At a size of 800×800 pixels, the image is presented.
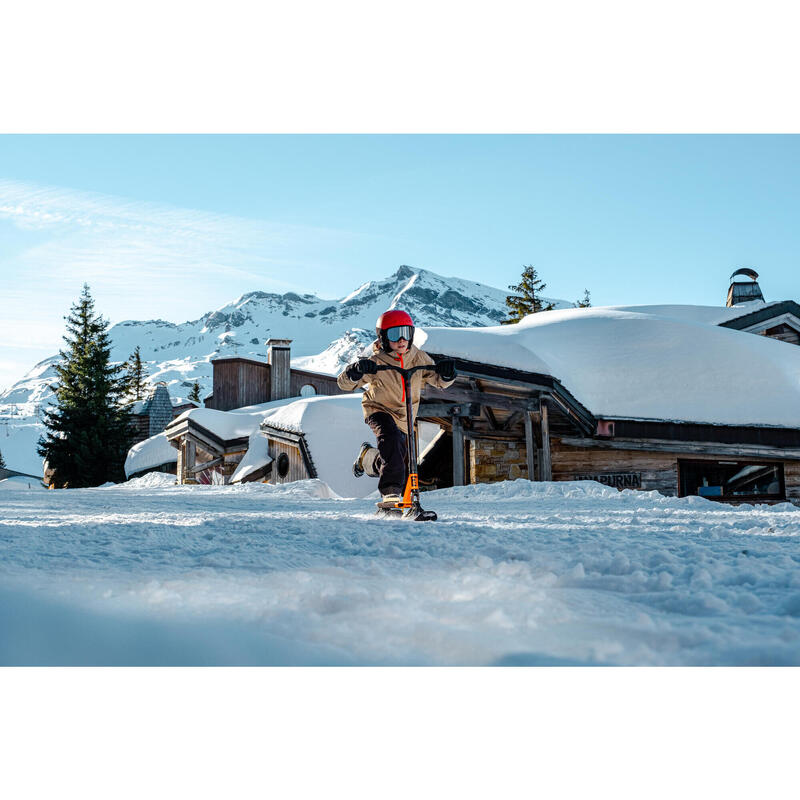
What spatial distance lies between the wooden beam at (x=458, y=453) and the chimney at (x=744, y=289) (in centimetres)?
1584

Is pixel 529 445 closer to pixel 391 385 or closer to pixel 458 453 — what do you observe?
pixel 458 453

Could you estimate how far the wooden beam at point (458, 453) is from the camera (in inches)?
478

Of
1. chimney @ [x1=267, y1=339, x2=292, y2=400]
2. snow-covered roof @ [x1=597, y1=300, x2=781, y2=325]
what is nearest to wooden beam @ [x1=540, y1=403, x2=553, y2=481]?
snow-covered roof @ [x1=597, y1=300, x2=781, y2=325]

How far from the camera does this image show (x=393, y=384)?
6070 mm

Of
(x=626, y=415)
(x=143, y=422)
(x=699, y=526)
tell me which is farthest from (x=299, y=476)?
(x=143, y=422)

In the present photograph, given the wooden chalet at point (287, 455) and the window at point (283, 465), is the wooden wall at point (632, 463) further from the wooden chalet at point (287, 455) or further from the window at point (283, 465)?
the window at point (283, 465)

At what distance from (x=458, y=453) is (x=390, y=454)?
20.9ft

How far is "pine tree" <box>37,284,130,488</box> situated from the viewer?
32.8 m

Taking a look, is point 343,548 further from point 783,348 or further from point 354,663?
point 783,348

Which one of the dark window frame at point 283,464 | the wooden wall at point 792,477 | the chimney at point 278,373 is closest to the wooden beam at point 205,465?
the dark window frame at point 283,464

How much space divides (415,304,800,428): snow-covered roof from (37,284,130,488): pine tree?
2376 cm

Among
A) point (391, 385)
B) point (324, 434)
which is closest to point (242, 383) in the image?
point (324, 434)

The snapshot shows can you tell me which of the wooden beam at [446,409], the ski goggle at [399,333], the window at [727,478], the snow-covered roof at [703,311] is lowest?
the window at [727,478]

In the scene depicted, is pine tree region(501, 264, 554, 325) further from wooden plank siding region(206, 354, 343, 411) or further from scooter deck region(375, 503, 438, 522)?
scooter deck region(375, 503, 438, 522)
